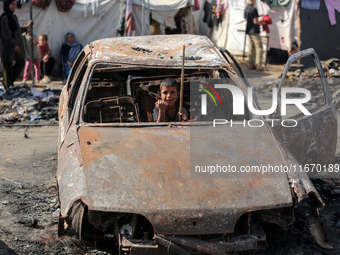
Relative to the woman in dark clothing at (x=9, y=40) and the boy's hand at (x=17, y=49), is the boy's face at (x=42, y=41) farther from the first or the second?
the boy's hand at (x=17, y=49)

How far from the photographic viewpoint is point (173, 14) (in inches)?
616

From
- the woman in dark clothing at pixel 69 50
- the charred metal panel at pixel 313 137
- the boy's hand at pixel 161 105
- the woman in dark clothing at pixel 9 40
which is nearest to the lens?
the boy's hand at pixel 161 105

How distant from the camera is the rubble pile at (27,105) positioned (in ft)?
29.6

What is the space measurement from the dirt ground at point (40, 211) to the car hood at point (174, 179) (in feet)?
2.05

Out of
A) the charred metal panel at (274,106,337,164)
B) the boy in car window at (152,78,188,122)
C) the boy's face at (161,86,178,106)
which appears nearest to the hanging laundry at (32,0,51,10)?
the boy in car window at (152,78,188,122)

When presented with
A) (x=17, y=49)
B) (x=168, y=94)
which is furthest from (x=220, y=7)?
(x=168, y=94)

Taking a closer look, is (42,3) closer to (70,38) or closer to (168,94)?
(70,38)

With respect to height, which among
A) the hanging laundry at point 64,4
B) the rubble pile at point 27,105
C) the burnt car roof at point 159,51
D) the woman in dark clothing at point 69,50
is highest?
the burnt car roof at point 159,51

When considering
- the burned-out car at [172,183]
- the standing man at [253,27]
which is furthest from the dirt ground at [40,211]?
the standing man at [253,27]

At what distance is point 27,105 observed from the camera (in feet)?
31.5

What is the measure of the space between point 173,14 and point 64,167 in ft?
41.0

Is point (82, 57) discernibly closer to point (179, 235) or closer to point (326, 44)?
point (179, 235)

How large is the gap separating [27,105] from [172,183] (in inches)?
266

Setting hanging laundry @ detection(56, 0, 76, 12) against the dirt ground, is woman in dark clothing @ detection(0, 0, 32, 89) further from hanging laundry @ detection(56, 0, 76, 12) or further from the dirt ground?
the dirt ground
